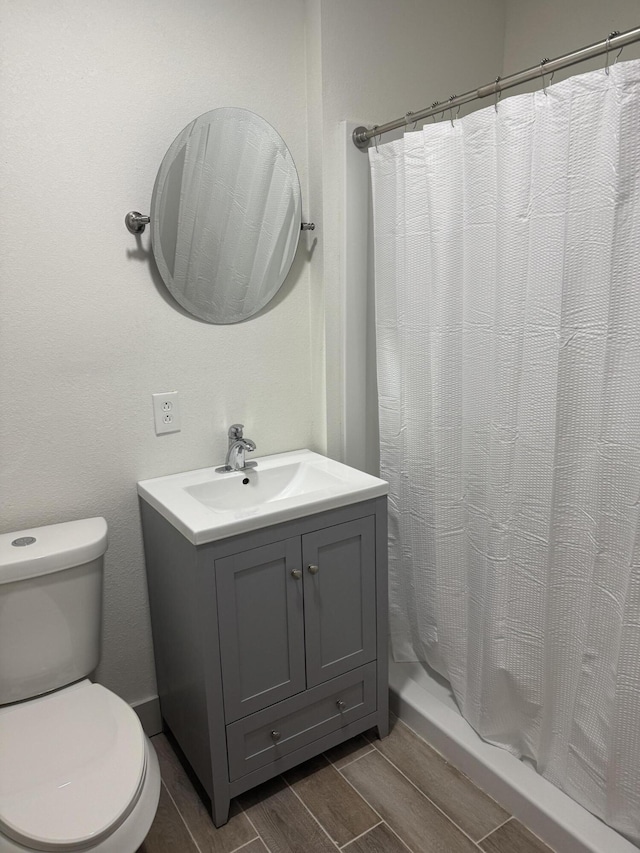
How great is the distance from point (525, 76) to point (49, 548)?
61.4 inches

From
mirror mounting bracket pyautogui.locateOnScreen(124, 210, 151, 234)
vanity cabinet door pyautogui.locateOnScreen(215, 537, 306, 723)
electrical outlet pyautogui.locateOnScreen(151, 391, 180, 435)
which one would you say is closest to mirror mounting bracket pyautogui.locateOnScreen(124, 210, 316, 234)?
mirror mounting bracket pyautogui.locateOnScreen(124, 210, 151, 234)

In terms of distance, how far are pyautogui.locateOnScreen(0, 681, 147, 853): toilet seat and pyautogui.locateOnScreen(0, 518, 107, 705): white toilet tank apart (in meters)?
0.06

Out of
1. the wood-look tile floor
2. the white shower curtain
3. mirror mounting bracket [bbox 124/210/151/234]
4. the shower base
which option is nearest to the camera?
the white shower curtain

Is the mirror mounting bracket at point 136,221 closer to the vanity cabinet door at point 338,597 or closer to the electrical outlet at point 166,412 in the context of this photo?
the electrical outlet at point 166,412

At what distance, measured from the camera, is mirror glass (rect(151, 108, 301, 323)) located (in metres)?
1.69

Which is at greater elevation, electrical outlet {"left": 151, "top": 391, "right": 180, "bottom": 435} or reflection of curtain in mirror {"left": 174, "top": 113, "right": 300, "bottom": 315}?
reflection of curtain in mirror {"left": 174, "top": 113, "right": 300, "bottom": 315}

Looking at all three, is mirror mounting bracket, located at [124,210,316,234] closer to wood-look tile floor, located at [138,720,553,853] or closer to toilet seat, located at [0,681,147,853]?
toilet seat, located at [0,681,147,853]

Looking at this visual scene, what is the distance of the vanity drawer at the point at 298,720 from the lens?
5.25 feet

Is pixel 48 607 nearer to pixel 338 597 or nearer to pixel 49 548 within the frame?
pixel 49 548

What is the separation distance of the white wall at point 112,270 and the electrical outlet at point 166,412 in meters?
0.02

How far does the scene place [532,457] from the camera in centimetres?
149

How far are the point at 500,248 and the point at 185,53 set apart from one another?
40.2 inches

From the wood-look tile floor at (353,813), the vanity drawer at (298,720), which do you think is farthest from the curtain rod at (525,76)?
the wood-look tile floor at (353,813)

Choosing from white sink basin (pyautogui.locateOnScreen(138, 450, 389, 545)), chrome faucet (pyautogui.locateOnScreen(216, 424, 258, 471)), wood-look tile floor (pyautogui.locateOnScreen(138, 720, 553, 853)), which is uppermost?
chrome faucet (pyautogui.locateOnScreen(216, 424, 258, 471))
